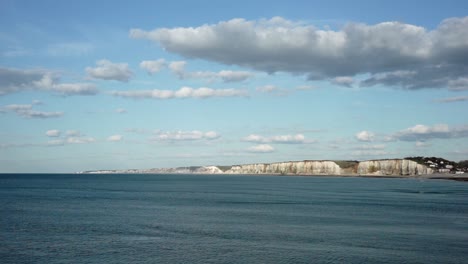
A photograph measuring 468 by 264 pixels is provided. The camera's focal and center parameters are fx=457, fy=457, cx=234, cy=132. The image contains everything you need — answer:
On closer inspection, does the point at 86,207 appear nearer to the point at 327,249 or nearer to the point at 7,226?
the point at 7,226

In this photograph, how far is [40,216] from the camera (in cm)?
6988

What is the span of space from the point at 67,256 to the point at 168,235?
13.4 meters

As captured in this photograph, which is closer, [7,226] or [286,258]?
[286,258]

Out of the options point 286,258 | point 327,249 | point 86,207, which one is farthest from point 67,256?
A: point 86,207

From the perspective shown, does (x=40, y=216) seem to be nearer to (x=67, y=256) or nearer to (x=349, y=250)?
(x=67, y=256)

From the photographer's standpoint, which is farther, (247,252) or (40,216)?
(40,216)

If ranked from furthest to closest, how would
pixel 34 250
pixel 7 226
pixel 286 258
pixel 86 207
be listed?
1. pixel 86 207
2. pixel 7 226
3. pixel 34 250
4. pixel 286 258

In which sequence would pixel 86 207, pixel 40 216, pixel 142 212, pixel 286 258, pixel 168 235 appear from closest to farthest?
pixel 286 258, pixel 168 235, pixel 40 216, pixel 142 212, pixel 86 207

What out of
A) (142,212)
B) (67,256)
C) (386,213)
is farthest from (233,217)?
(67,256)

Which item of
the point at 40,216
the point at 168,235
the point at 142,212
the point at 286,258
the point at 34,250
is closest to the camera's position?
the point at 286,258

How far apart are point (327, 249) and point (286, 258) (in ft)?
18.8

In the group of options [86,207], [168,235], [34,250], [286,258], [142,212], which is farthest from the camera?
[86,207]

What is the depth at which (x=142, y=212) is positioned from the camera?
7706cm

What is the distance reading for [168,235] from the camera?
52469 mm
